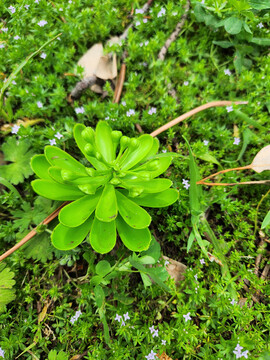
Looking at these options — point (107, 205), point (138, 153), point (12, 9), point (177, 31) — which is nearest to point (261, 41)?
point (177, 31)

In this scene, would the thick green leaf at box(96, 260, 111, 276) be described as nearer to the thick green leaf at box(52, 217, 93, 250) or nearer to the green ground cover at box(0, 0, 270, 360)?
the green ground cover at box(0, 0, 270, 360)

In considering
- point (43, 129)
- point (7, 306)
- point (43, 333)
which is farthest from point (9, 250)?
point (43, 129)

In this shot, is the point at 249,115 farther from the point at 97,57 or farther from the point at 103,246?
the point at 103,246

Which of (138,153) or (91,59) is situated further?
(91,59)

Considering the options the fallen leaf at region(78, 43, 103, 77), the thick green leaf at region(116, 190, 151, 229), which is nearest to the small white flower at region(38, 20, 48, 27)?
the fallen leaf at region(78, 43, 103, 77)

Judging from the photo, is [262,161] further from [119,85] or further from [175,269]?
[119,85]

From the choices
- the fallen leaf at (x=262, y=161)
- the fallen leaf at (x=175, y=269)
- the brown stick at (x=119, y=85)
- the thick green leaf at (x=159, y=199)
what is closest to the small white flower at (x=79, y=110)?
the brown stick at (x=119, y=85)

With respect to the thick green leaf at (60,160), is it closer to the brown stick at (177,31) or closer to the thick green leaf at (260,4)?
the brown stick at (177,31)
